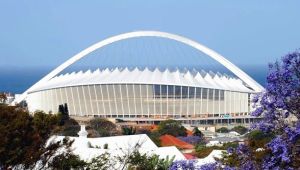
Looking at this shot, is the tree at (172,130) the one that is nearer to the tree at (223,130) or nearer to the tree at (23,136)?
the tree at (223,130)

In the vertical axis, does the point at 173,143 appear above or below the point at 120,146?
below

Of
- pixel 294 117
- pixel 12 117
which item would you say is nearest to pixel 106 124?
pixel 12 117

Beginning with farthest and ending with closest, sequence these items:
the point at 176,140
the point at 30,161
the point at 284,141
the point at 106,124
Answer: the point at 106,124 → the point at 176,140 → the point at 30,161 → the point at 284,141

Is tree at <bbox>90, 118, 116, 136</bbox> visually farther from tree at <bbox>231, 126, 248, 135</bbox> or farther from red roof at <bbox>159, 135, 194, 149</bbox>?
tree at <bbox>231, 126, 248, 135</bbox>

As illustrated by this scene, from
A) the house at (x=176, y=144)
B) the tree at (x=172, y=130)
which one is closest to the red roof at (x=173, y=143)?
the house at (x=176, y=144)

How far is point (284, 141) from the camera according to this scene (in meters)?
9.88

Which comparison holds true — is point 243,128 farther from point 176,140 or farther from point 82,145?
point 82,145

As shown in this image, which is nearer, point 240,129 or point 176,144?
point 176,144

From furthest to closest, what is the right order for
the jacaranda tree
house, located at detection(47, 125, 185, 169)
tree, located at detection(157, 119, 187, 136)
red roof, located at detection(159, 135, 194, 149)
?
tree, located at detection(157, 119, 187, 136) → red roof, located at detection(159, 135, 194, 149) → house, located at detection(47, 125, 185, 169) → the jacaranda tree

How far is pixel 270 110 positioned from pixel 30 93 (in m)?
86.3

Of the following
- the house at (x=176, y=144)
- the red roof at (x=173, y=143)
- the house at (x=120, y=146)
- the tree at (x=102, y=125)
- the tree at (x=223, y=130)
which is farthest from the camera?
the tree at (x=223, y=130)

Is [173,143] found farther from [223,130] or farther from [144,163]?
[144,163]

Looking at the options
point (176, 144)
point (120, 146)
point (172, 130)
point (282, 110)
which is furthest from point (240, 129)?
point (282, 110)

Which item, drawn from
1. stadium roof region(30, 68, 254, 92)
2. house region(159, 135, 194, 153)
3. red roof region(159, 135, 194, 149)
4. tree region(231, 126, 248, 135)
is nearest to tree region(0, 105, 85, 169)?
house region(159, 135, 194, 153)
